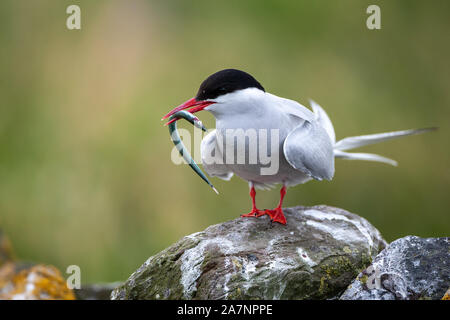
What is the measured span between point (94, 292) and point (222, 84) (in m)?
2.11

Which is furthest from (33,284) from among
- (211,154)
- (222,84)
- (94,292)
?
(222,84)

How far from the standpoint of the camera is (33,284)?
3.74 m

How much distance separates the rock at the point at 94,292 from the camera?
158 inches

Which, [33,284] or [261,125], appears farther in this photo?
[33,284]

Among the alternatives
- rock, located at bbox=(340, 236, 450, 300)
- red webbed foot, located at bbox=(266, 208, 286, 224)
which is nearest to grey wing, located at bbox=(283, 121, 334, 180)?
red webbed foot, located at bbox=(266, 208, 286, 224)

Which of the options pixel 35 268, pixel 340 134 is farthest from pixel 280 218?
pixel 340 134

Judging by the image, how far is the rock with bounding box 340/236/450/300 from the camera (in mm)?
2617

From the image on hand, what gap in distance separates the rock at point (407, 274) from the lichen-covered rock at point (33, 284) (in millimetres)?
2079

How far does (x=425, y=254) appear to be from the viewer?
9.07 ft

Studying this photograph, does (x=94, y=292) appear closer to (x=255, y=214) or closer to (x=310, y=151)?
(x=255, y=214)

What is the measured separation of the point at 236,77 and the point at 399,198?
3.38 m

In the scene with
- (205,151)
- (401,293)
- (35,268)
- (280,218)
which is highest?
(205,151)

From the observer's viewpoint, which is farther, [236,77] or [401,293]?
[236,77]
